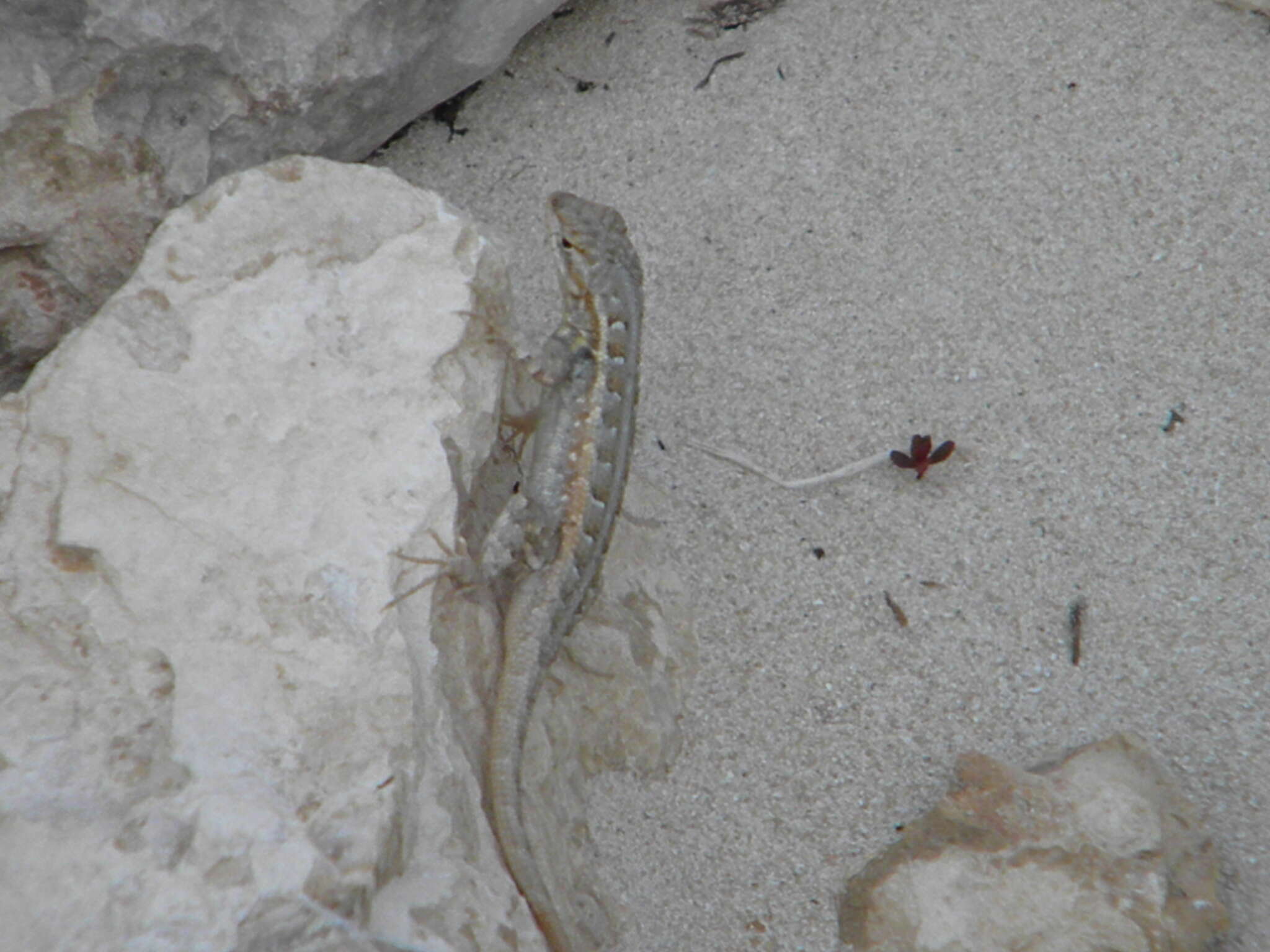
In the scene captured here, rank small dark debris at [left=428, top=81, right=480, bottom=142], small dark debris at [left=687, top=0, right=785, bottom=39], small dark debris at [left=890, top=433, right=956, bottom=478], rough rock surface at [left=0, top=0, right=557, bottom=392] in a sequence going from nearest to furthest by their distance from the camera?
rough rock surface at [left=0, top=0, right=557, bottom=392], small dark debris at [left=890, top=433, right=956, bottom=478], small dark debris at [left=428, top=81, right=480, bottom=142], small dark debris at [left=687, top=0, right=785, bottom=39]

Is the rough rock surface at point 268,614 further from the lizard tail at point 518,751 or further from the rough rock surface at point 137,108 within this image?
the rough rock surface at point 137,108

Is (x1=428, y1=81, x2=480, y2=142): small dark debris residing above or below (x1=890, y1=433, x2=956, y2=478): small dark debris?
above

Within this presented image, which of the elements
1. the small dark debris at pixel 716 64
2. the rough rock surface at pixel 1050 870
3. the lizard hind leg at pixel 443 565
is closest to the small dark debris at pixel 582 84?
the small dark debris at pixel 716 64

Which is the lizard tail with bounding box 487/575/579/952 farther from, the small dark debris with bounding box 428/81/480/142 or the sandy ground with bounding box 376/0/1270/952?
the small dark debris with bounding box 428/81/480/142

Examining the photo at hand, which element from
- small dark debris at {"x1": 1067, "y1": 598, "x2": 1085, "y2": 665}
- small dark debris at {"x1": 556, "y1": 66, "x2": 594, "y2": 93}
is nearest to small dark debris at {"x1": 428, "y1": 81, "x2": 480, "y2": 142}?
small dark debris at {"x1": 556, "y1": 66, "x2": 594, "y2": 93}

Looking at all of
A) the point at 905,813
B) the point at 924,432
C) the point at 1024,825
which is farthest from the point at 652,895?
the point at 924,432

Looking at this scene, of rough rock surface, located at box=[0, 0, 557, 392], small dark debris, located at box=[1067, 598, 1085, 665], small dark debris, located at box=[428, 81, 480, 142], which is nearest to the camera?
Answer: rough rock surface, located at box=[0, 0, 557, 392]
